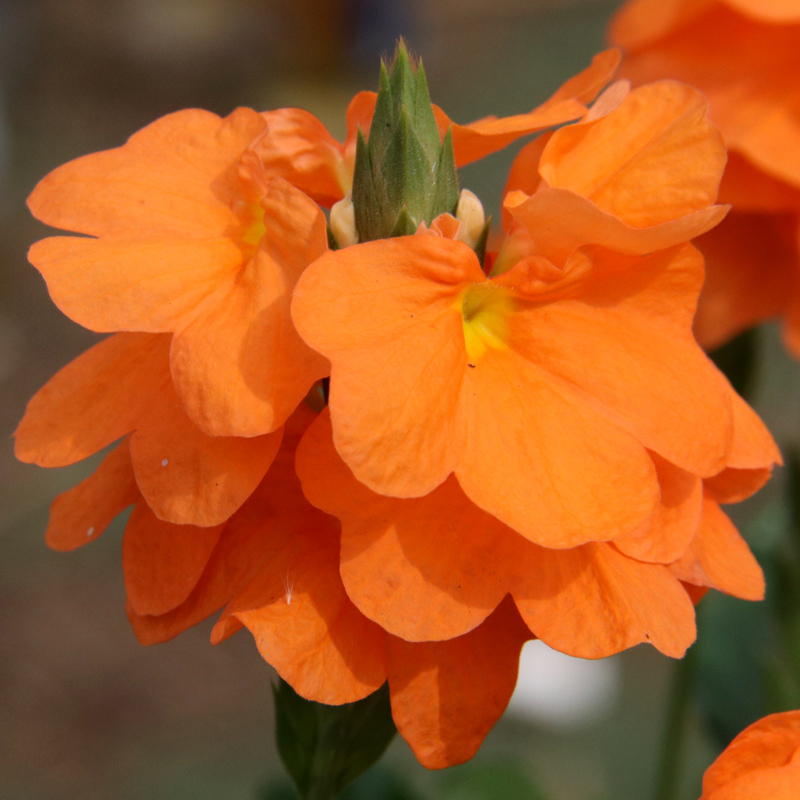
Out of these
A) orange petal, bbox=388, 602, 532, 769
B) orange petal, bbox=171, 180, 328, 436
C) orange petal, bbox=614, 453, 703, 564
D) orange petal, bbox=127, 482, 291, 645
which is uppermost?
orange petal, bbox=171, 180, 328, 436

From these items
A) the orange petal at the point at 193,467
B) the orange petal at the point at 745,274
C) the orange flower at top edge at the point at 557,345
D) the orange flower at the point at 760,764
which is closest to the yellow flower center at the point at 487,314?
the orange flower at top edge at the point at 557,345

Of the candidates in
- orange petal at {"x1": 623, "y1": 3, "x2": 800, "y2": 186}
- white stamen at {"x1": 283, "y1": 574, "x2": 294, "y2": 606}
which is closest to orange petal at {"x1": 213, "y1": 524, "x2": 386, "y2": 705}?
white stamen at {"x1": 283, "y1": 574, "x2": 294, "y2": 606}

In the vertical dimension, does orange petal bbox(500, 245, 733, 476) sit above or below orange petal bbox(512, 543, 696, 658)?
above

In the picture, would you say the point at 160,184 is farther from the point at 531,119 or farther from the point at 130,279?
the point at 531,119

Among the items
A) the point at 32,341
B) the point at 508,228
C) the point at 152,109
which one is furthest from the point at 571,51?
the point at 508,228

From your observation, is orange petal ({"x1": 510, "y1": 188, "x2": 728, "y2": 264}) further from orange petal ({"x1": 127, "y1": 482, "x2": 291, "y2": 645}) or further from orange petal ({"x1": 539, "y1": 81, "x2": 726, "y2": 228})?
orange petal ({"x1": 127, "y1": 482, "x2": 291, "y2": 645})

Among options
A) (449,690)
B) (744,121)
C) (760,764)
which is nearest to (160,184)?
(449,690)

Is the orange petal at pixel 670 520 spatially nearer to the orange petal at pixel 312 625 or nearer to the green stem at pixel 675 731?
the orange petal at pixel 312 625
